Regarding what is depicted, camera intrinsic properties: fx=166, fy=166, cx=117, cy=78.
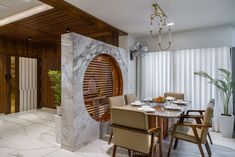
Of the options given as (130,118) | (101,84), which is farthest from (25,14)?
(130,118)

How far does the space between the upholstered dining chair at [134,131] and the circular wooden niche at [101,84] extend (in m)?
1.32

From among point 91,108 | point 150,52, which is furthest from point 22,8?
point 150,52

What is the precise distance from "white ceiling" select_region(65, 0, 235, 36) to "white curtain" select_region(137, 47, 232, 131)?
31.0 inches

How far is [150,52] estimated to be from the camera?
5180 mm

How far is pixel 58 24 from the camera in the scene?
4215 millimetres

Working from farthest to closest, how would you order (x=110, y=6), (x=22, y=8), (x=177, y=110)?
1. (x=22, y=8)
2. (x=110, y=6)
3. (x=177, y=110)

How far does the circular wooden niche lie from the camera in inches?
146

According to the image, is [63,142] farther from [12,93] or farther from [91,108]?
[12,93]

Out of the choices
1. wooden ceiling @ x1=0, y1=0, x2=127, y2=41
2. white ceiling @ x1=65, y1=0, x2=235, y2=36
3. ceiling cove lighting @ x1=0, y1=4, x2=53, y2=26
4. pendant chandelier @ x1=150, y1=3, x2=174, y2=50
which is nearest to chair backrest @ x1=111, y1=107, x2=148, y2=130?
pendant chandelier @ x1=150, y1=3, x2=174, y2=50

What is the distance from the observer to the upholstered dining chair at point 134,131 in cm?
225

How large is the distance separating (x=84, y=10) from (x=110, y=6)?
0.56 meters

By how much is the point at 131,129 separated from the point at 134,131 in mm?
49

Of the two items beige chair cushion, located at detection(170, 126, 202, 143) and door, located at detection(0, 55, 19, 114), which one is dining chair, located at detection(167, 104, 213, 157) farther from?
door, located at detection(0, 55, 19, 114)

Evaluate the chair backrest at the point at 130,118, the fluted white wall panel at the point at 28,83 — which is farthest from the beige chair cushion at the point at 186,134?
the fluted white wall panel at the point at 28,83
